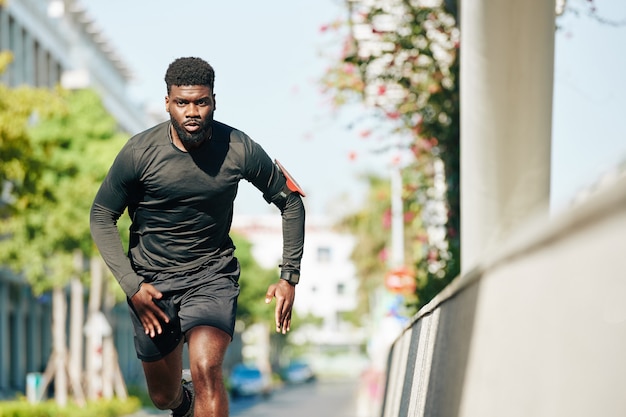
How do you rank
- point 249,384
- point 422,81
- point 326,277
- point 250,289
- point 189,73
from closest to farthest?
point 189,73
point 422,81
point 249,384
point 250,289
point 326,277

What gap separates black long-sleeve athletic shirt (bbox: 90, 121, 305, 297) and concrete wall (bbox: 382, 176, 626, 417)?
2394 mm

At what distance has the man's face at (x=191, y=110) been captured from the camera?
5.92 meters

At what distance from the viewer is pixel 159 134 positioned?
619 centimetres

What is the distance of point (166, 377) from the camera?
6.62 meters

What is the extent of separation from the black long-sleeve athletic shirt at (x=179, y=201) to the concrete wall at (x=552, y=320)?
2.39m

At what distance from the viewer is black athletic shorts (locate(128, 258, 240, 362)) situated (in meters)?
6.30

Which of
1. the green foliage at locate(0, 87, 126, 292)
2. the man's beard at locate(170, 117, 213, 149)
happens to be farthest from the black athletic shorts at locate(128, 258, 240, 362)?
the green foliage at locate(0, 87, 126, 292)

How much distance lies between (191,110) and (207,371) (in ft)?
3.71

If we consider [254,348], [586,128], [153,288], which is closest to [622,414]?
[153,288]

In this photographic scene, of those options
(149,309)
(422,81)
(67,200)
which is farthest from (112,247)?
(67,200)

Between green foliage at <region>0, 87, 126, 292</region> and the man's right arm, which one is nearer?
the man's right arm

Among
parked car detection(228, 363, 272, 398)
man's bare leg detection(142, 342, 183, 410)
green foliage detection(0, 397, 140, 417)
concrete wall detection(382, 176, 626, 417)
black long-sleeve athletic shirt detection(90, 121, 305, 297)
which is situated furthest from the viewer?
parked car detection(228, 363, 272, 398)

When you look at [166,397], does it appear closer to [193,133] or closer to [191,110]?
[193,133]

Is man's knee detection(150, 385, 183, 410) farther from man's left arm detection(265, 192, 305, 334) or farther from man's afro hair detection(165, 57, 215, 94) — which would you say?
man's afro hair detection(165, 57, 215, 94)
